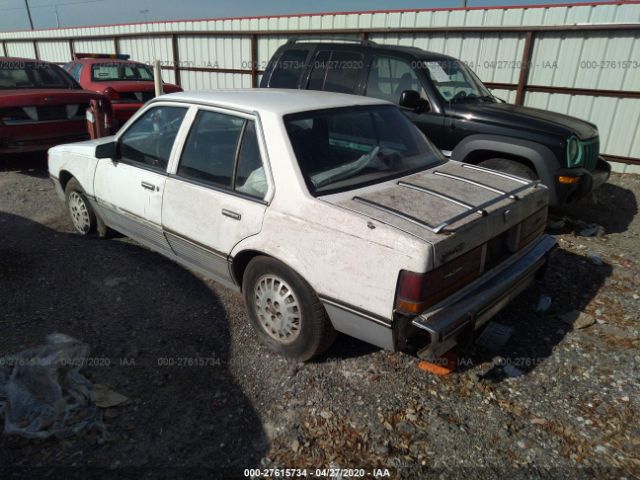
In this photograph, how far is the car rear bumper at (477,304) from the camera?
253 cm

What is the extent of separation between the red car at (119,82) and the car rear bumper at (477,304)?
737 centimetres

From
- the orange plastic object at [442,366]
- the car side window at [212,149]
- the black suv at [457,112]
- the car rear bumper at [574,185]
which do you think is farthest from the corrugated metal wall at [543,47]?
the car side window at [212,149]

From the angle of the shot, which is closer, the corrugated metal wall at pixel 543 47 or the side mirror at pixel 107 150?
the side mirror at pixel 107 150

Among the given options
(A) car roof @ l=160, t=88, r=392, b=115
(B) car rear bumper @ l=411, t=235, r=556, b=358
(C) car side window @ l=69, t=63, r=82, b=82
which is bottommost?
(B) car rear bumper @ l=411, t=235, r=556, b=358

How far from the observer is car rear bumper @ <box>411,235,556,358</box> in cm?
253

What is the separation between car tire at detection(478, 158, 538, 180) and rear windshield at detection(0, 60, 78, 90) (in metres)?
7.29

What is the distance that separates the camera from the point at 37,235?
5.30 m

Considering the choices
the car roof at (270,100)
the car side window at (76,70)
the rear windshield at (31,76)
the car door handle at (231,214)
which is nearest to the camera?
the car door handle at (231,214)

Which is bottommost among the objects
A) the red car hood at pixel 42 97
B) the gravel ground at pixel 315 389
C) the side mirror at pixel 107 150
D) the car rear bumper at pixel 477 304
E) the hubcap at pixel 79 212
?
the gravel ground at pixel 315 389

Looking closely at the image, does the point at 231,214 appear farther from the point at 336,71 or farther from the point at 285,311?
the point at 336,71

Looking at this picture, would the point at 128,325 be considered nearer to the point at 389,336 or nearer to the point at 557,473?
the point at 389,336

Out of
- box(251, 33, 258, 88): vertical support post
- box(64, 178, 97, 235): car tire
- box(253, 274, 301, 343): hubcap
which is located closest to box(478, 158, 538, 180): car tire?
box(253, 274, 301, 343): hubcap

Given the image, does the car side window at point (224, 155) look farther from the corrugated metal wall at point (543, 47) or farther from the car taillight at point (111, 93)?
the corrugated metal wall at point (543, 47)

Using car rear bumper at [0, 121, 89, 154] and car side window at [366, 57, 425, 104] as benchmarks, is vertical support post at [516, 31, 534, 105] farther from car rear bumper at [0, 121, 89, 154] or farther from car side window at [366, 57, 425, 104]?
car rear bumper at [0, 121, 89, 154]
